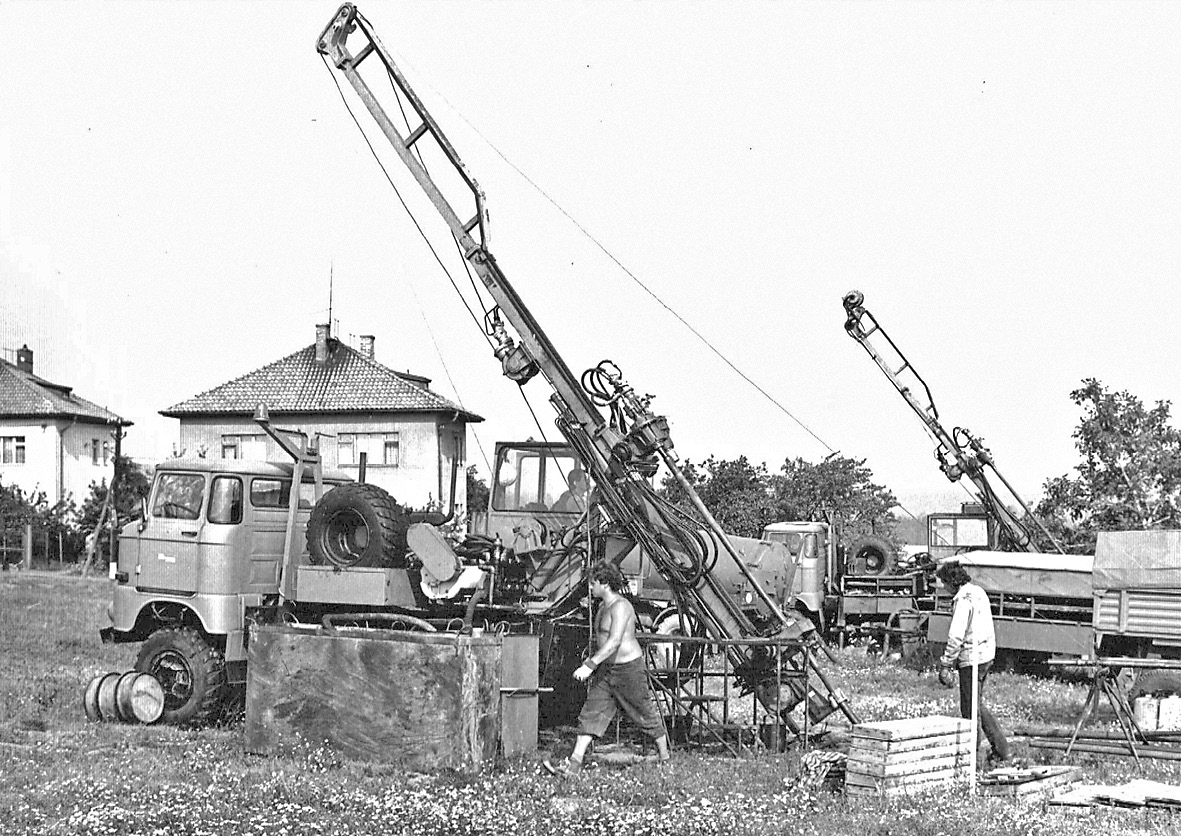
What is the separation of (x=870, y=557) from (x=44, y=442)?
4032 cm

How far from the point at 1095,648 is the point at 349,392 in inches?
1353

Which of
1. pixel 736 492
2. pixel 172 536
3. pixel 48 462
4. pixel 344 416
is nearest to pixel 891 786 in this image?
pixel 172 536

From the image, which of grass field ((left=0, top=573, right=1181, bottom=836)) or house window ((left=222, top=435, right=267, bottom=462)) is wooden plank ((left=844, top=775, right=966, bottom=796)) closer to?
grass field ((left=0, top=573, right=1181, bottom=836))

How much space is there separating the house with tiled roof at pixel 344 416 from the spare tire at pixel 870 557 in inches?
805

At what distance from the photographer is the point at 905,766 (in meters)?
9.75

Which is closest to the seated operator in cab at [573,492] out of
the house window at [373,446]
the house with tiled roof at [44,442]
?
the house window at [373,446]

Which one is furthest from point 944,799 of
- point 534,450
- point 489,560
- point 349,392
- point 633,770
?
point 349,392

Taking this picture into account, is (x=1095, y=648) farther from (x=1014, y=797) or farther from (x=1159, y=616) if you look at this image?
(x=1014, y=797)

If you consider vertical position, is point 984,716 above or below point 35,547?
above

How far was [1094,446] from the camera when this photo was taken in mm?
25391

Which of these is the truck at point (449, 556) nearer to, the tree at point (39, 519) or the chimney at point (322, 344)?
the tree at point (39, 519)

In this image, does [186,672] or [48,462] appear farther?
[48,462]

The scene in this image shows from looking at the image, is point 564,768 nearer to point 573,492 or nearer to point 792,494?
point 573,492

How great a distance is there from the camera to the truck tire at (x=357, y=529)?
1246cm
